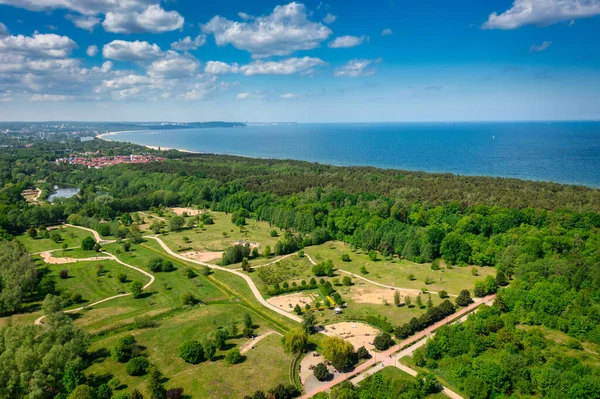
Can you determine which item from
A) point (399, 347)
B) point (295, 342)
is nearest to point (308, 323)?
point (295, 342)

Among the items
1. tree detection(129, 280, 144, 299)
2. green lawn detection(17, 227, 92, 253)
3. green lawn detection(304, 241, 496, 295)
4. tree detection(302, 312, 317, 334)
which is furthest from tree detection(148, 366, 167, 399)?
green lawn detection(17, 227, 92, 253)

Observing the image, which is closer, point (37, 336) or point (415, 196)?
point (37, 336)

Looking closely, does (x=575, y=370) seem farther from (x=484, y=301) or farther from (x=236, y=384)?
(x=236, y=384)

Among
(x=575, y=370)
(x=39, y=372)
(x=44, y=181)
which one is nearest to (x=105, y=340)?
(x=39, y=372)

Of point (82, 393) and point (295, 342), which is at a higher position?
point (295, 342)

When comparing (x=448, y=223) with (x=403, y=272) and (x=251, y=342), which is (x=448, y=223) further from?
(x=251, y=342)

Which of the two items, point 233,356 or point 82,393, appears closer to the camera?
point 82,393
